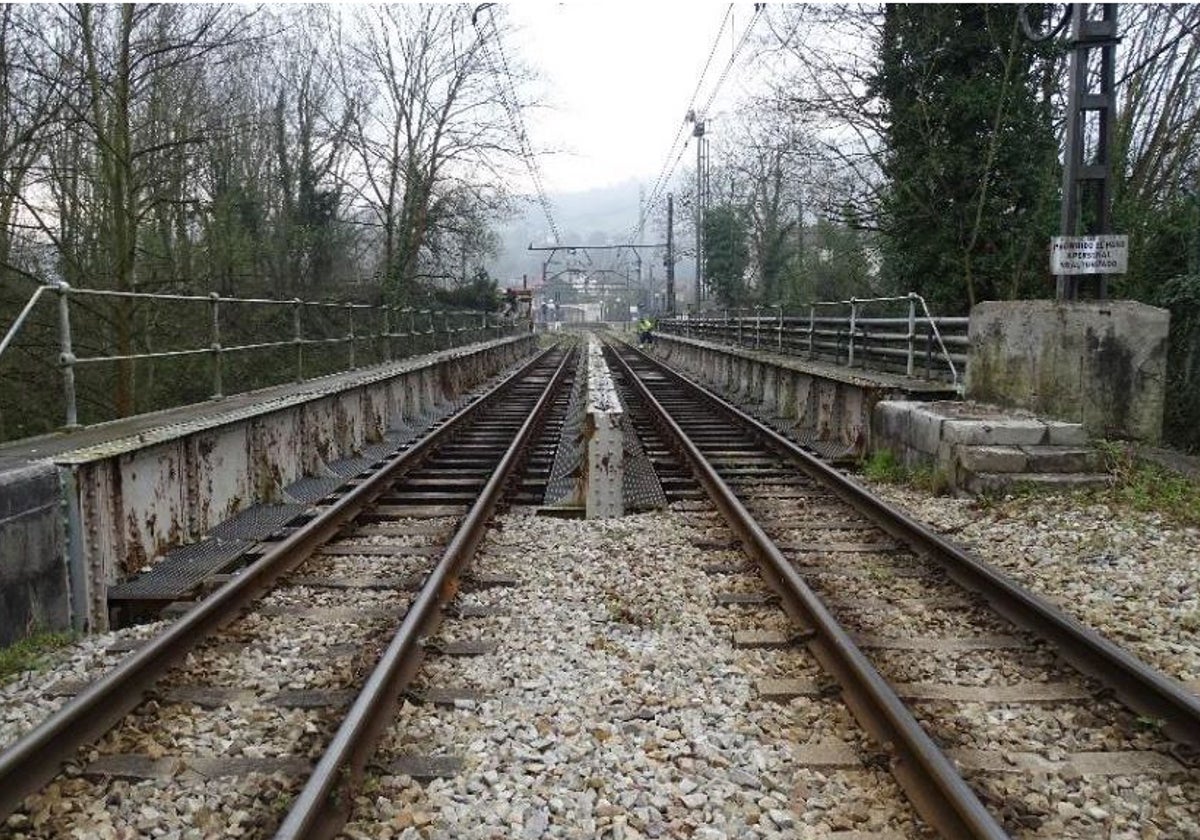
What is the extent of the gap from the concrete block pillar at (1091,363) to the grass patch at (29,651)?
8479mm

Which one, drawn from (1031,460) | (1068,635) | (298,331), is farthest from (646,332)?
(1068,635)

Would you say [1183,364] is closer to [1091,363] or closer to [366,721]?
[1091,363]

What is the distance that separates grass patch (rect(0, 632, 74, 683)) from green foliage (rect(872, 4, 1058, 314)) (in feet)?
48.4

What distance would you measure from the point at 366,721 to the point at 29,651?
6.94ft

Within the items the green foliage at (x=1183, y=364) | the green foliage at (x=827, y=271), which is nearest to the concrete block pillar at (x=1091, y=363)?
the green foliage at (x=1183, y=364)

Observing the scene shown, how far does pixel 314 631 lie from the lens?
4.84 m

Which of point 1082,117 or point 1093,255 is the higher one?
point 1082,117

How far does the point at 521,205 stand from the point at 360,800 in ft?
105

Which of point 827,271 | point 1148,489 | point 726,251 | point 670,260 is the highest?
point 726,251

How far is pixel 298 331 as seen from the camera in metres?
10.6

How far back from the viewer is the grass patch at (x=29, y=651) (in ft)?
13.8

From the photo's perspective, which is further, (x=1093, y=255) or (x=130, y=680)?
(x=1093, y=255)

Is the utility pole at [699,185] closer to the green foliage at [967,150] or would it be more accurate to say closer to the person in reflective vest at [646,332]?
the person in reflective vest at [646,332]

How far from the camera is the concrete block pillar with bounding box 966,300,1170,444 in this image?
8.48m
